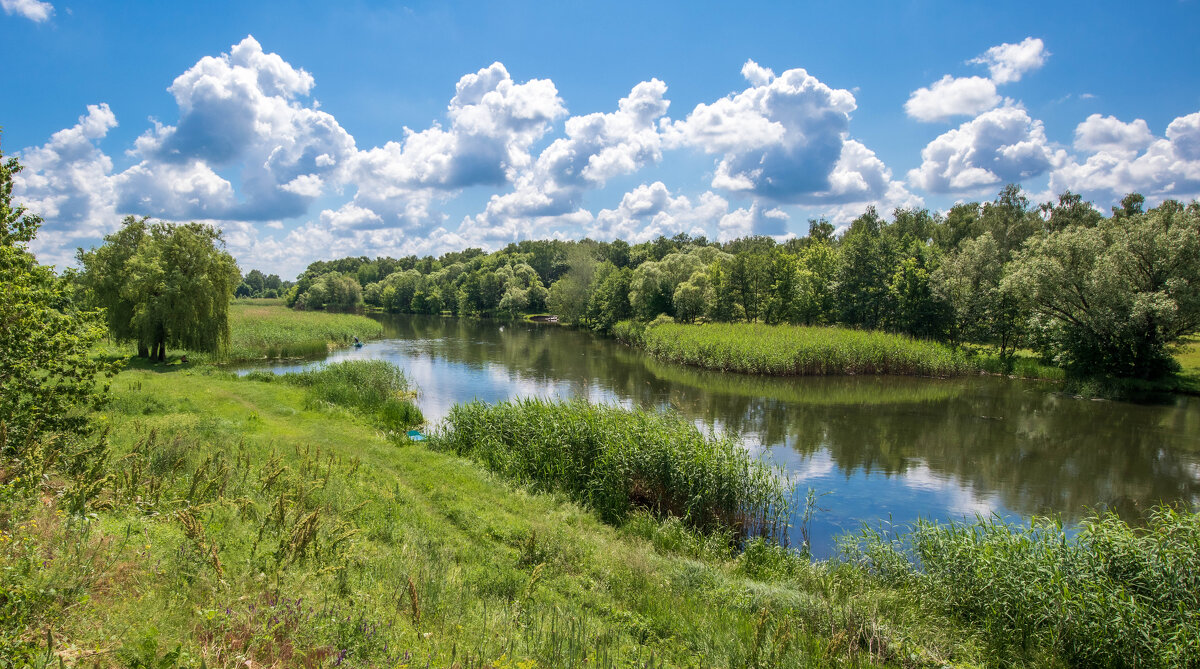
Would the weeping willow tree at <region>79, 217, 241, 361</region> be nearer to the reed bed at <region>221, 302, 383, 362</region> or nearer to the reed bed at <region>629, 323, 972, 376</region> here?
the reed bed at <region>221, 302, 383, 362</region>

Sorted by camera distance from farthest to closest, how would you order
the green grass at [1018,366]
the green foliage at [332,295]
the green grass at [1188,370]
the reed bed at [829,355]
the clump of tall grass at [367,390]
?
the green foliage at [332,295] → the reed bed at [829,355] → the green grass at [1018,366] → the green grass at [1188,370] → the clump of tall grass at [367,390]

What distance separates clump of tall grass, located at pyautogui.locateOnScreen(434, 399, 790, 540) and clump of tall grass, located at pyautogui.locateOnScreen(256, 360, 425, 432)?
5.84m

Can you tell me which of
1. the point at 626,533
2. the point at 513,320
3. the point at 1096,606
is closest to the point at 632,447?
the point at 626,533

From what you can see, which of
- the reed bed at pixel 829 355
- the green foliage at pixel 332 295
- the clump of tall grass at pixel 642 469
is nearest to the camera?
the clump of tall grass at pixel 642 469

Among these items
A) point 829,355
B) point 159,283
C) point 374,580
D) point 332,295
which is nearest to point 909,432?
point 829,355

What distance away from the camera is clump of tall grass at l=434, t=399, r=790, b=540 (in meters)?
11.6

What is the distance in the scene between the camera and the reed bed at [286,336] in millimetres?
36375

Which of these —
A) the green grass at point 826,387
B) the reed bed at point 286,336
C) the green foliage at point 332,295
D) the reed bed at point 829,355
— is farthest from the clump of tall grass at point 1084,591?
the green foliage at point 332,295

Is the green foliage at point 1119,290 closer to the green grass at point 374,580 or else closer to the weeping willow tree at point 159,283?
the green grass at point 374,580

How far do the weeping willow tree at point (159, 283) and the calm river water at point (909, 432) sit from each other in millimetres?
6611

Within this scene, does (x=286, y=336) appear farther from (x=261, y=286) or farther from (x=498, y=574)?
(x=261, y=286)

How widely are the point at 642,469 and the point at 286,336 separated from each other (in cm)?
3770

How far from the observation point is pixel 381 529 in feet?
25.5

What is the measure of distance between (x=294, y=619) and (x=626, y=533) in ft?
23.3
